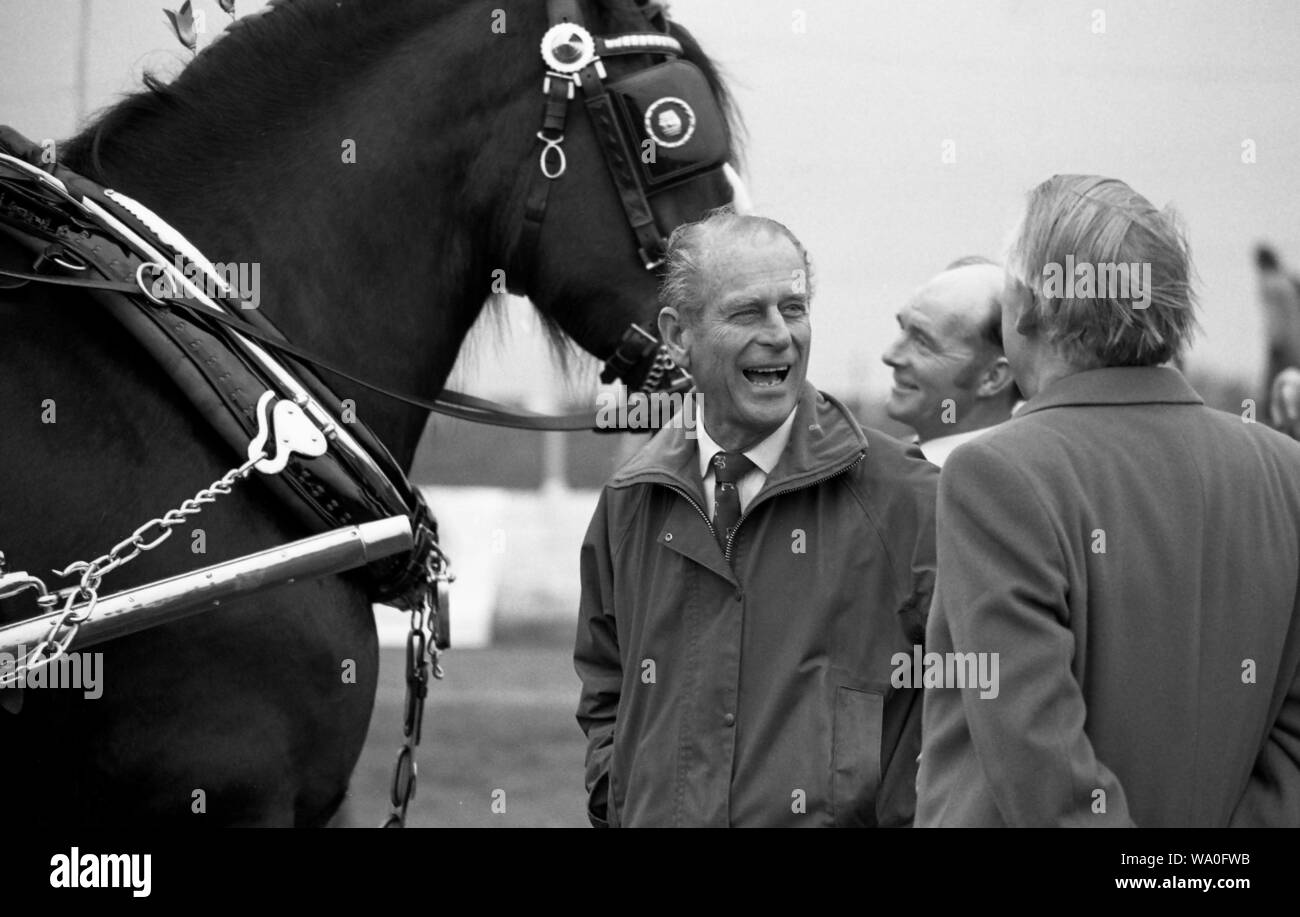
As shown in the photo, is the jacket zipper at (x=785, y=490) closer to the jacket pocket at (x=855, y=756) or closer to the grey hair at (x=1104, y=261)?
the jacket pocket at (x=855, y=756)

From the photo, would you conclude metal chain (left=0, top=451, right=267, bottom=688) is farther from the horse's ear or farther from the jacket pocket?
the horse's ear

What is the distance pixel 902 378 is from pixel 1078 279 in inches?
55.4

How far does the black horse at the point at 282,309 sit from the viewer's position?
7.98 ft

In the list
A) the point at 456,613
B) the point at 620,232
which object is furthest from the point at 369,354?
the point at 456,613

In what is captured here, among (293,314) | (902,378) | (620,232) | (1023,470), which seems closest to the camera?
(1023,470)

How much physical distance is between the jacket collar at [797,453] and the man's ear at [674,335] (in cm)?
14

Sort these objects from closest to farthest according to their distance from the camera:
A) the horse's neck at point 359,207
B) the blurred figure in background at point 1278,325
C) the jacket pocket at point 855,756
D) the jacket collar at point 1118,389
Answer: the jacket collar at point 1118,389 < the jacket pocket at point 855,756 < the horse's neck at point 359,207 < the blurred figure in background at point 1278,325

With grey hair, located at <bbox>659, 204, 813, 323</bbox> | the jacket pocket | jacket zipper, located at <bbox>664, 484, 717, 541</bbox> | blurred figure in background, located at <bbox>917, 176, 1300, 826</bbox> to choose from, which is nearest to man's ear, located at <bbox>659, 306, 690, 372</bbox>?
grey hair, located at <bbox>659, 204, 813, 323</bbox>

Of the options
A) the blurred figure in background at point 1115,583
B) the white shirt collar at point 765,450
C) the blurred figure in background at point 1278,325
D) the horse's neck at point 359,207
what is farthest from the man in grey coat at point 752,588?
the blurred figure in background at point 1278,325

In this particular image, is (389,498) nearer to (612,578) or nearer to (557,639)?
(612,578)

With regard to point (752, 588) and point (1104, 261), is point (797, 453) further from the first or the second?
point (1104, 261)

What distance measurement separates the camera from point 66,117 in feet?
10.1

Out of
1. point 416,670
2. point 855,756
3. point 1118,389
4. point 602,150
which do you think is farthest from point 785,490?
point 602,150
